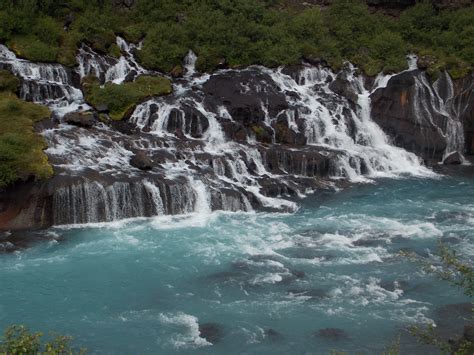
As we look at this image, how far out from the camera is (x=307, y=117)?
37094mm

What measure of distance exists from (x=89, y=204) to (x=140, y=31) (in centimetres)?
1971

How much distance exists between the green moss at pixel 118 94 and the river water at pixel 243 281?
9.76 m

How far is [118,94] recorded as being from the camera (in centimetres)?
3516

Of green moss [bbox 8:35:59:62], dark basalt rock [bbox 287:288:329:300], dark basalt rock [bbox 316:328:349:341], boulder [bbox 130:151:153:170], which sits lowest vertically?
dark basalt rock [bbox 316:328:349:341]

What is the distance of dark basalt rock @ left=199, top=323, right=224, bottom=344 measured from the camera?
1778cm

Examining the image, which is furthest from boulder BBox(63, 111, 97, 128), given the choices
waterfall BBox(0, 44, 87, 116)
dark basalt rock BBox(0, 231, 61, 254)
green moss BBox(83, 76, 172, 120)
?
dark basalt rock BBox(0, 231, 61, 254)

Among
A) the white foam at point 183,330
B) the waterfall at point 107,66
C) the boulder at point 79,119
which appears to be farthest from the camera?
the waterfall at point 107,66

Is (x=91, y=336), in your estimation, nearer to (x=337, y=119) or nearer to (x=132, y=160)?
(x=132, y=160)

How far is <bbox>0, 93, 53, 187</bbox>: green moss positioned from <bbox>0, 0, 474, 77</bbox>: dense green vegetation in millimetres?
6426

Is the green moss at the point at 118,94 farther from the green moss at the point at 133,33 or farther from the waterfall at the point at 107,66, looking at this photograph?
the green moss at the point at 133,33

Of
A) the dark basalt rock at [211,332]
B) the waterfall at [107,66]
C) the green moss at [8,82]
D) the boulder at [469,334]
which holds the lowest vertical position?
the dark basalt rock at [211,332]

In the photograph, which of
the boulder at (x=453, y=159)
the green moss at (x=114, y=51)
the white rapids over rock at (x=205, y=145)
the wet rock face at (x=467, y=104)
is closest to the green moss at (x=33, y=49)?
the white rapids over rock at (x=205, y=145)

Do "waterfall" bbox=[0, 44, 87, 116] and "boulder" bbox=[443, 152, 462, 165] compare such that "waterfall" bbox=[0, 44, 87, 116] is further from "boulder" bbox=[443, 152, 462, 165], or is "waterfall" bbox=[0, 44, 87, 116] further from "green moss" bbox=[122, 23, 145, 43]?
"boulder" bbox=[443, 152, 462, 165]

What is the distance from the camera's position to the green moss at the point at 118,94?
3478cm
